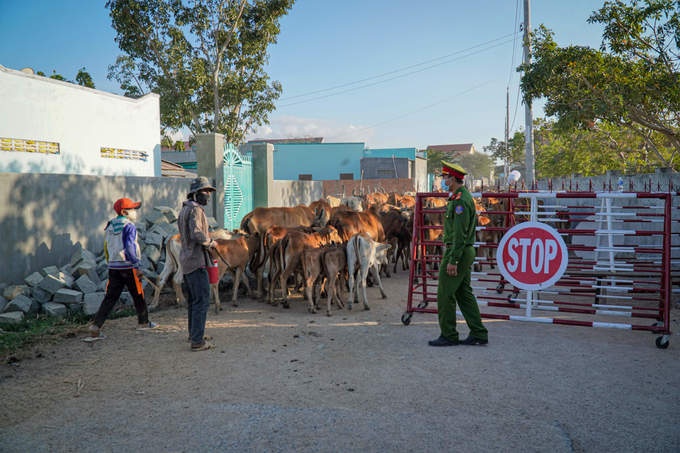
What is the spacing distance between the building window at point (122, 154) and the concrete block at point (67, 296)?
34.1 feet

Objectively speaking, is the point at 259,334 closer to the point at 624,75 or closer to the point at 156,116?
the point at 624,75

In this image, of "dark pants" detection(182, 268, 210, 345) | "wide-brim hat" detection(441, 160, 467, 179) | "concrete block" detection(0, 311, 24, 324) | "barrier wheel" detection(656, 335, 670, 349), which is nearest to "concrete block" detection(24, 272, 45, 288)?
"concrete block" detection(0, 311, 24, 324)

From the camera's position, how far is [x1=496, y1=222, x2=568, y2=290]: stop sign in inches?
256

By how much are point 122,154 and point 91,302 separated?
11.5 meters

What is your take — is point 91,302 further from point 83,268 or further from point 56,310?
point 83,268

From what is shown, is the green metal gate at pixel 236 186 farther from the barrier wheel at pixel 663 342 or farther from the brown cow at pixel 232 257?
the barrier wheel at pixel 663 342

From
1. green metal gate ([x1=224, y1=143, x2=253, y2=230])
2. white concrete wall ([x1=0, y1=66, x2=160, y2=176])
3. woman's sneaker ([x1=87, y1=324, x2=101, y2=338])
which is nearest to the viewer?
woman's sneaker ([x1=87, y1=324, x2=101, y2=338])

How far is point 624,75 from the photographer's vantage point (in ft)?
38.9

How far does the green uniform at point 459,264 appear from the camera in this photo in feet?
19.5

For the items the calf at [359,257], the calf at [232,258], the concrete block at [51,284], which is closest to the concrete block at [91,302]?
the concrete block at [51,284]

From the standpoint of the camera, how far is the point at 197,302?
20.1ft

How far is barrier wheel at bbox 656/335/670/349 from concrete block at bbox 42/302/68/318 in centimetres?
765

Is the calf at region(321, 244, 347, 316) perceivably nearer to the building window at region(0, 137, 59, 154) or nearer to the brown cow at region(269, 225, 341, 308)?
the brown cow at region(269, 225, 341, 308)

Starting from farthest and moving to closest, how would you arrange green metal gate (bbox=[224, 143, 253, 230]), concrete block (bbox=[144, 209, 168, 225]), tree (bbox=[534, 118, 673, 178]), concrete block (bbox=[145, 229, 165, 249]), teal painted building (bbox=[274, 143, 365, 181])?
Answer: teal painted building (bbox=[274, 143, 365, 181]) → tree (bbox=[534, 118, 673, 178]) → green metal gate (bbox=[224, 143, 253, 230]) → concrete block (bbox=[144, 209, 168, 225]) → concrete block (bbox=[145, 229, 165, 249])
